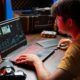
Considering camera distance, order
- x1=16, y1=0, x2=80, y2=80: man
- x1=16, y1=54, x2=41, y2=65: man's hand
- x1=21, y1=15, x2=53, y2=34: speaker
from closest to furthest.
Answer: x1=16, y1=0, x2=80, y2=80: man → x1=16, y1=54, x2=41, y2=65: man's hand → x1=21, y1=15, x2=53, y2=34: speaker

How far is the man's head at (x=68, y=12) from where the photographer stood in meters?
1.16

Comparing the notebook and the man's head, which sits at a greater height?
the man's head

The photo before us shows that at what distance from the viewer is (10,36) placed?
1.66m

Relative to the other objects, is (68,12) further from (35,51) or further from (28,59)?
(35,51)

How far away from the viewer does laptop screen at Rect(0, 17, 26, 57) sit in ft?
5.22

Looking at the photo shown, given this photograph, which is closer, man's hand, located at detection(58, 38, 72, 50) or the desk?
the desk

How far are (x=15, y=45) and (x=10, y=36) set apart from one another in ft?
0.27

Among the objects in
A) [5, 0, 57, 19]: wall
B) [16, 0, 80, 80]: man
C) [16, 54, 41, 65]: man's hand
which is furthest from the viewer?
[5, 0, 57, 19]: wall

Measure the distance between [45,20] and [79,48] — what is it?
108 centimetres

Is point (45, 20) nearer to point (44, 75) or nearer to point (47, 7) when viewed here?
point (47, 7)

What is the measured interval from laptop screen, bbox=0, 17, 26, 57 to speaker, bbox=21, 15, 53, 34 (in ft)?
1.15

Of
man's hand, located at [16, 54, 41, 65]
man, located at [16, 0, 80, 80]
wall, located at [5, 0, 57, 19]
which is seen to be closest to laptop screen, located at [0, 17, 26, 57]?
man's hand, located at [16, 54, 41, 65]

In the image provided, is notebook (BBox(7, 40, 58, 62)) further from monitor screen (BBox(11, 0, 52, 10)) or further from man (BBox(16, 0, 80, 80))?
monitor screen (BBox(11, 0, 52, 10))

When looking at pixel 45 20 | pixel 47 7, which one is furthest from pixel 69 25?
pixel 47 7
